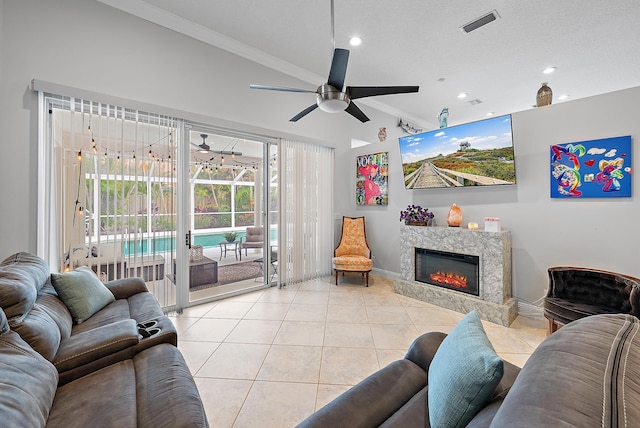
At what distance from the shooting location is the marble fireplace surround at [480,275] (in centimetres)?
318

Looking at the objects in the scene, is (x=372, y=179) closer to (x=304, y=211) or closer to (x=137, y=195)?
(x=304, y=211)

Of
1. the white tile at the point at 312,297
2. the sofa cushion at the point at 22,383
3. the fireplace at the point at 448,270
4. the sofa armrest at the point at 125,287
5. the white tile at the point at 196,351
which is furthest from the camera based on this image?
the white tile at the point at 312,297

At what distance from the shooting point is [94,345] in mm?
1471

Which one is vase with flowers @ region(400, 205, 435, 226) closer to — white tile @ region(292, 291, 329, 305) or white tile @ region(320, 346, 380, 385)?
white tile @ region(292, 291, 329, 305)

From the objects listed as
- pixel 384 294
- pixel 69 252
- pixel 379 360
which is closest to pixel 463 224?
pixel 384 294

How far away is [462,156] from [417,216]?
3.48 ft

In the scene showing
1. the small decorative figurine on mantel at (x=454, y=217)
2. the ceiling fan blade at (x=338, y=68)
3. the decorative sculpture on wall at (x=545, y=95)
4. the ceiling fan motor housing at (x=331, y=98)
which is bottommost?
the small decorative figurine on mantel at (x=454, y=217)

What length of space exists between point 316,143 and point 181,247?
270 cm

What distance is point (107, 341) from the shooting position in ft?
4.94

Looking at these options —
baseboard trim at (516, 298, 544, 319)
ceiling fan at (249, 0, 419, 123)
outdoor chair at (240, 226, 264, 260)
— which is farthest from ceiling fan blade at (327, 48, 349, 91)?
baseboard trim at (516, 298, 544, 319)

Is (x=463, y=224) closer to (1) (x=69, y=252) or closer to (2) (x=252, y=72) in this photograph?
(2) (x=252, y=72)

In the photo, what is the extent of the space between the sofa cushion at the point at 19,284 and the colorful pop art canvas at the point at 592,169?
4.64 m

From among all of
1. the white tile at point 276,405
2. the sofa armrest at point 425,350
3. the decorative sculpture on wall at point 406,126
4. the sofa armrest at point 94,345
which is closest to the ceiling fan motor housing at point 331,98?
the sofa armrest at point 425,350

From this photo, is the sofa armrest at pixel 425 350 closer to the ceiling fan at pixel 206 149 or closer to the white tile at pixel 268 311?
the white tile at pixel 268 311
